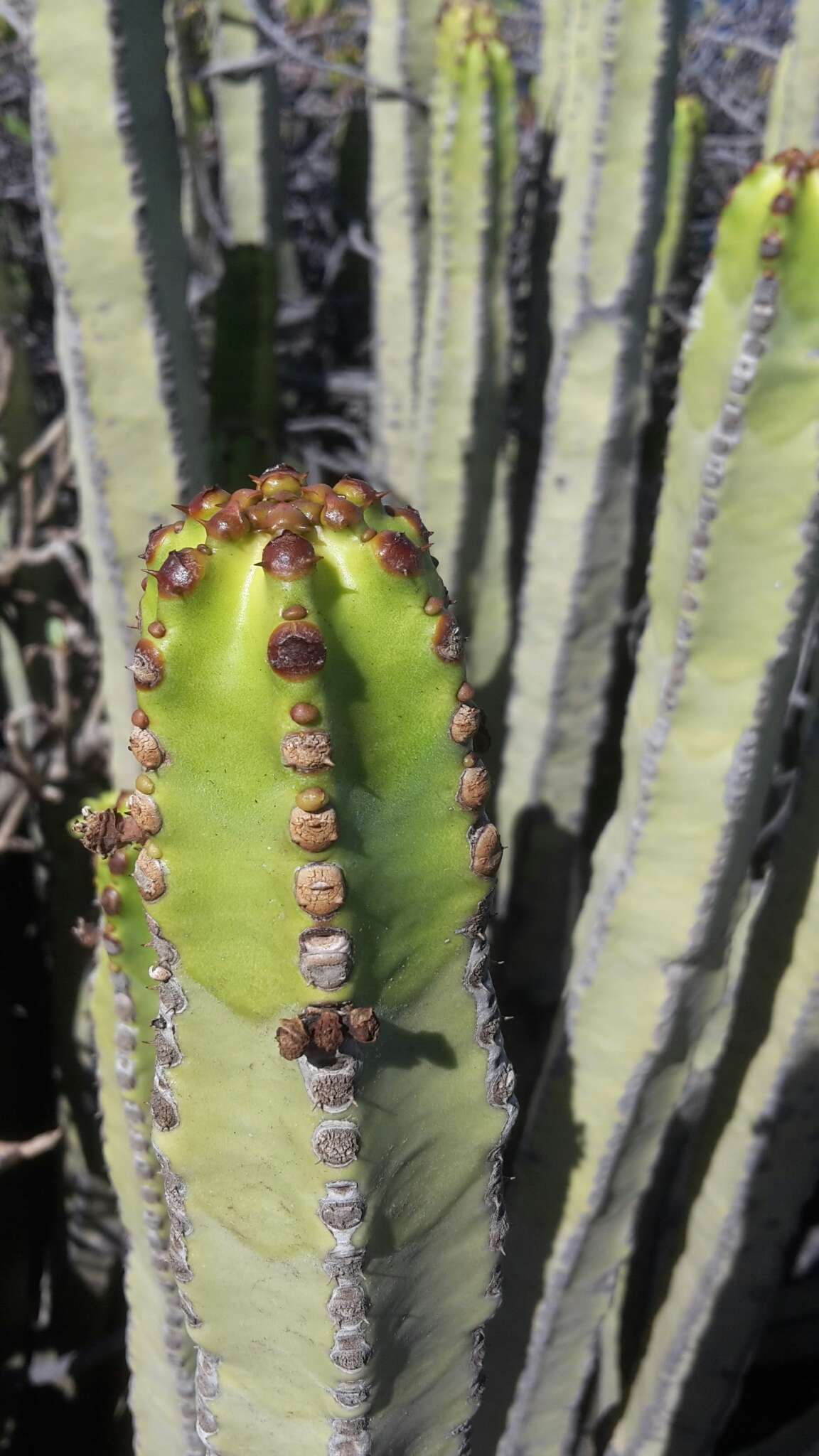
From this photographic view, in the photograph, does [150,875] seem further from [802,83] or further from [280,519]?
[802,83]

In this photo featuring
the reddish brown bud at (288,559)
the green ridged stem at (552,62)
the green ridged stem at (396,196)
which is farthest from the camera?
the green ridged stem at (552,62)

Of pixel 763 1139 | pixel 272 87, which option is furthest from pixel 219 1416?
pixel 272 87

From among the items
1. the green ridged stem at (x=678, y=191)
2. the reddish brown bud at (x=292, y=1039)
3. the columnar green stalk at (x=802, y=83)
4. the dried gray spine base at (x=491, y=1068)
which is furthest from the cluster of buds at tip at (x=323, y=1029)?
the green ridged stem at (x=678, y=191)

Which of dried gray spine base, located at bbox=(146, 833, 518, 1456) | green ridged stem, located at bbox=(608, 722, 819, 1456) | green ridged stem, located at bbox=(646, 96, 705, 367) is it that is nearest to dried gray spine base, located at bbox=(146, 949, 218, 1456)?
dried gray spine base, located at bbox=(146, 833, 518, 1456)

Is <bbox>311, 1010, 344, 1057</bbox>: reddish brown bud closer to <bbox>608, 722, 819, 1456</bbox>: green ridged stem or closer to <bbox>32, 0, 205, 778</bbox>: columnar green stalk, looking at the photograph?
<bbox>608, 722, 819, 1456</bbox>: green ridged stem

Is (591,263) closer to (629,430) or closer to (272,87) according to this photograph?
(629,430)

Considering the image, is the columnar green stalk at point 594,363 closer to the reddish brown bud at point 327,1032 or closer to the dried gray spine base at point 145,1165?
the dried gray spine base at point 145,1165
